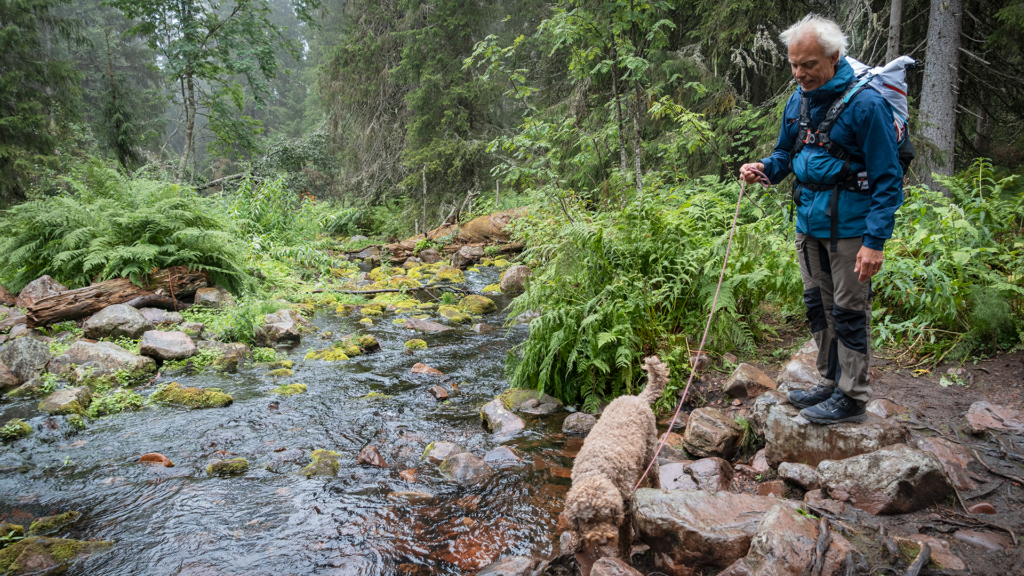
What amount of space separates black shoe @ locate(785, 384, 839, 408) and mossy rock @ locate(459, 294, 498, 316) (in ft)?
23.2

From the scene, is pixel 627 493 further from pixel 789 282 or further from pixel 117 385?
pixel 117 385

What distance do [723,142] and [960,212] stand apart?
21.0ft

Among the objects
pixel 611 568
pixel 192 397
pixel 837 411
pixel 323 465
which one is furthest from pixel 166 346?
pixel 837 411

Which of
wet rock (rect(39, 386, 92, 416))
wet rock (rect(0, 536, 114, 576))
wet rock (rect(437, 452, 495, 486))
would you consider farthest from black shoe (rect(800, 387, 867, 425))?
wet rock (rect(39, 386, 92, 416))

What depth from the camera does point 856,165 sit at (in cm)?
271

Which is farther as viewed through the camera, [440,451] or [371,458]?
[440,451]

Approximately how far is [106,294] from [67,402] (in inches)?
138

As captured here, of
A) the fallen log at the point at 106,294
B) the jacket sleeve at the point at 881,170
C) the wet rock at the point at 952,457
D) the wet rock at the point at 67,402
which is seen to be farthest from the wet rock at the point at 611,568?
the fallen log at the point at 106,294

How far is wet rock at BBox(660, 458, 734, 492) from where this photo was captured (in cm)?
338

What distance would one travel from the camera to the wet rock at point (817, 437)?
2930 mm

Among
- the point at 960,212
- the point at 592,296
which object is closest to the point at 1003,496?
the point at 960,212

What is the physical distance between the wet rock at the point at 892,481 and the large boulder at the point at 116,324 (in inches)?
347

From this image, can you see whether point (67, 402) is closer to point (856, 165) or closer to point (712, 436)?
point (712, 436)

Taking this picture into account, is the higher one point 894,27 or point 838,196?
point 894,27
